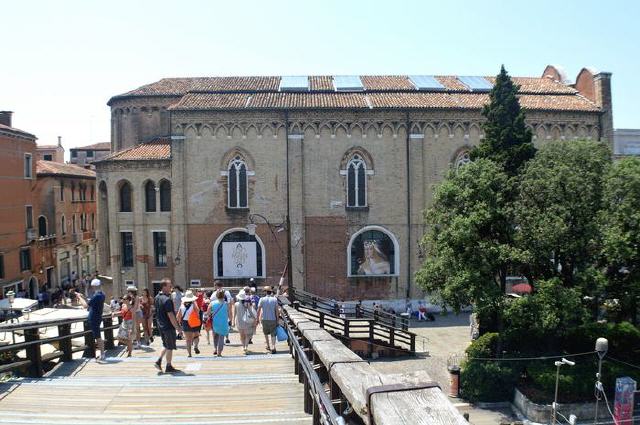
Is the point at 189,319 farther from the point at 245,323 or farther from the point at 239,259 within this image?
the point at 239,259

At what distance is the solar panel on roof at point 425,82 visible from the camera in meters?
32.8

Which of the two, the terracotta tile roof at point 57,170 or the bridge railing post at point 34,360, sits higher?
the terracotta tile roof at point 57,170

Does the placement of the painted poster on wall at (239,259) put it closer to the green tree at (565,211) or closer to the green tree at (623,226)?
the green tree at (565,211)

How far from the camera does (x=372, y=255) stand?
30328 millimetres

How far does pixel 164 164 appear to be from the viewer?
3031 centimetres

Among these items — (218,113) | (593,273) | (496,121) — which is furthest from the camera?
(218,113)

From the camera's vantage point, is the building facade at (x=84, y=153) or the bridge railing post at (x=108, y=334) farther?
the building facade at (x=84, y=153)

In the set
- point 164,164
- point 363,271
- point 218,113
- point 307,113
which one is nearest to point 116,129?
point 164,164

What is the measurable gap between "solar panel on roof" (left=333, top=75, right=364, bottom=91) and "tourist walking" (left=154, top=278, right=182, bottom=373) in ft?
80.7

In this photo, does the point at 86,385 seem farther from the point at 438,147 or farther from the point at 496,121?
the point at 438,147

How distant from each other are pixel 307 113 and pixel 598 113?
56.0ft

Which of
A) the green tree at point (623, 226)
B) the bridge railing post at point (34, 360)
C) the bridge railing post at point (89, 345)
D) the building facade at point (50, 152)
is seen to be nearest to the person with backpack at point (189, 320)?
the bridge railing post at point (89, 345)

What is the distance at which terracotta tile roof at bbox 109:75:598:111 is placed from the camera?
30000mm

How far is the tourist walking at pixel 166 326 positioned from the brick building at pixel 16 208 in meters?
27.7
